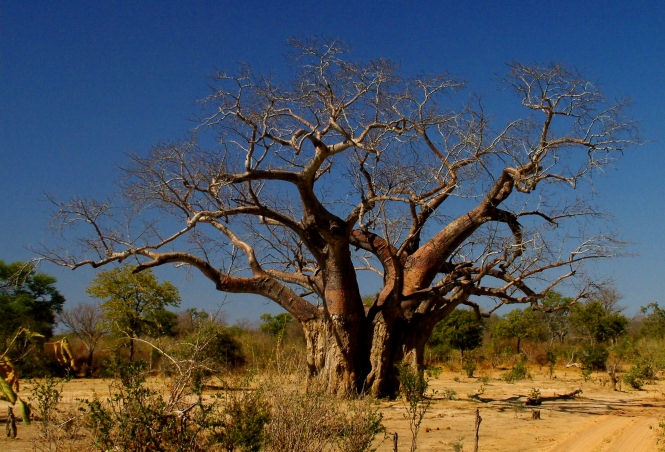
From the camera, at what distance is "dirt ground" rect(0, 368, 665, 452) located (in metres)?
6.16

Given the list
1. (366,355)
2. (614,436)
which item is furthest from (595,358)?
(614,436)

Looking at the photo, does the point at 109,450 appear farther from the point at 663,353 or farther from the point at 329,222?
the point at 663,353

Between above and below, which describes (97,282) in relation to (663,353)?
above

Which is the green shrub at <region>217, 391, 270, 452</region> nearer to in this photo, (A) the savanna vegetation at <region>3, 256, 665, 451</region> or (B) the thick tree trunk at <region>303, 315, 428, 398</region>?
(A) the savanna vegetation at <region>3, 256, 665, 451</region>

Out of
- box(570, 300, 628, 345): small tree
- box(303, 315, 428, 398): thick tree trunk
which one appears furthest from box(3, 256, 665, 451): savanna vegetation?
box(570, 300, 628, 345): small tree

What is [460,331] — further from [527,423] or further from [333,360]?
[527,423]

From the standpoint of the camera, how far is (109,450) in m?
3.66

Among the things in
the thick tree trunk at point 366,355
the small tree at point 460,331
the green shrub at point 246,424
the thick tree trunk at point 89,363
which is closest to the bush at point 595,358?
the small tree at point 460,331

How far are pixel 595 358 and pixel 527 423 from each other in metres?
11.6

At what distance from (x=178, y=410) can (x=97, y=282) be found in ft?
51.9

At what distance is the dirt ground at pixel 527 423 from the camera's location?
20.2 feet

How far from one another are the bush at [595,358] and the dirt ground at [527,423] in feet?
16.1

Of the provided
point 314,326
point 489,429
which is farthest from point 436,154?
point 489,429

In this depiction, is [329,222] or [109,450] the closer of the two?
[109,450]
